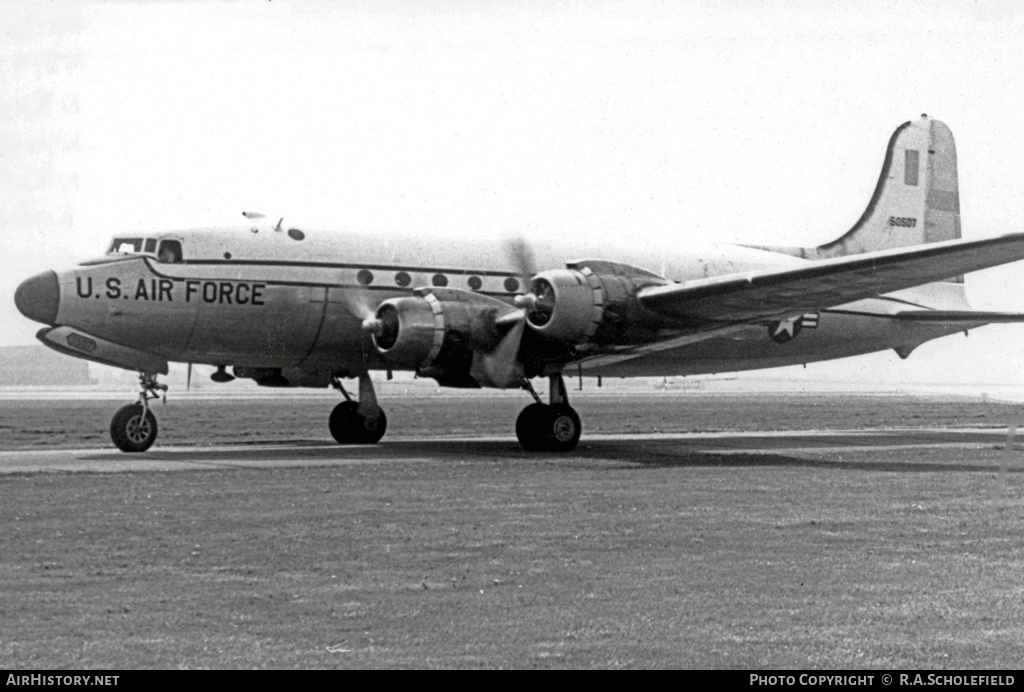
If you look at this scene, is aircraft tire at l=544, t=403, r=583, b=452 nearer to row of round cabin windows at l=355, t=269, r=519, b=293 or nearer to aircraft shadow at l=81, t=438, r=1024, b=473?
aircraft shadow at l=81, t=438, r=1024, b=473

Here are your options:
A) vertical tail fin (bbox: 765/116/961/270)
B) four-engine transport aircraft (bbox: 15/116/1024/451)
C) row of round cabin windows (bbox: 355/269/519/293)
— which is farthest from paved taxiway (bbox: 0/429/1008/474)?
vertical tail fin (bbox: 765/116/961/270)

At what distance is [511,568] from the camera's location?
997 cm

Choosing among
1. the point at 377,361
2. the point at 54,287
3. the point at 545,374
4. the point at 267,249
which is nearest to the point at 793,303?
the point at 545,374

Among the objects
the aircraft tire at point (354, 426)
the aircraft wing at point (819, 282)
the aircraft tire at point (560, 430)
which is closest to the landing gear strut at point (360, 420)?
the aircraft tire at point (354, 426)

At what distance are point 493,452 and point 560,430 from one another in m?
1.23

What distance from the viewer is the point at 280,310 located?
21875mm

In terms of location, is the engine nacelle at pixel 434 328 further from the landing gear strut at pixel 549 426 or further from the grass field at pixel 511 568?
the grass field at pixel 511 568

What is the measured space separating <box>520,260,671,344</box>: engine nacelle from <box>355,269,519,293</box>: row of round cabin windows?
187cm

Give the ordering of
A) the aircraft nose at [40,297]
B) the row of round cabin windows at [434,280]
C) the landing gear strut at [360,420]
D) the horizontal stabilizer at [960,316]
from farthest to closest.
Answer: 1. the horizontal stabilizer at [960,316]
2. the landing gear strut at [360,420]
3. the row of round cabin windows at [434,280]
4. the aircraft nose at [40,297]

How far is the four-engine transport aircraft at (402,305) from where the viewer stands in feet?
67.1

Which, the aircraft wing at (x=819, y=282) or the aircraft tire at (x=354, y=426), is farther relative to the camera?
the aircraft tire at (x=354, y=426)

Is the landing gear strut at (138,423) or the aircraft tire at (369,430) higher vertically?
the landing gear strut at (138,423)

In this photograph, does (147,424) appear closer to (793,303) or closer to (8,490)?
(8,490)

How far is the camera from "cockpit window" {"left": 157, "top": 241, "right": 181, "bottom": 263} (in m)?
21.3
